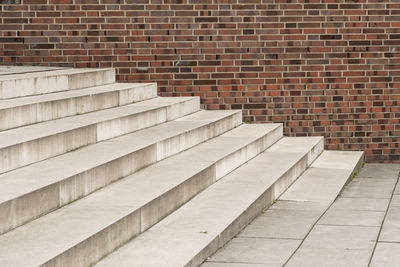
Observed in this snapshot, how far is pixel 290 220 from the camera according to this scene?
6070 millimetres

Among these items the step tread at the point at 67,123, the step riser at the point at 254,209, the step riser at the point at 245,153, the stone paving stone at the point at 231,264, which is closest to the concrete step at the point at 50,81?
the step tread at the point at 67,123

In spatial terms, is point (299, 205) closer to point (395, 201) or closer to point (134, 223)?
point (395, 201)

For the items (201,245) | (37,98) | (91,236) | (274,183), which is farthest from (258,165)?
(91,236)

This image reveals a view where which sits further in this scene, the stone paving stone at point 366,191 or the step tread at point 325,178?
the stone paving stone at point 366,191

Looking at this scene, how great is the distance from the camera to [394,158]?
9180 mm

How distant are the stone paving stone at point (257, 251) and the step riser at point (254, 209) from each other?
54 mm

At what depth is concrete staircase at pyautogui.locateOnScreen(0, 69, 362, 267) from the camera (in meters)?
4.45

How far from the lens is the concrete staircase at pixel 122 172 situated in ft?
14.6

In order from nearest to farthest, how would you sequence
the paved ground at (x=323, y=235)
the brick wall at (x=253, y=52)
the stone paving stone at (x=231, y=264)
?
the stone paving stone at (x=231, y=264) → the paved ground at (x=323, y=235) → the brick wall at (x=253, y=52)

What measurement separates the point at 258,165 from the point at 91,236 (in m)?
3.24

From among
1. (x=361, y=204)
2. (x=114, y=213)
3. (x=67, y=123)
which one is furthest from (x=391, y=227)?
(x=67, y=123)

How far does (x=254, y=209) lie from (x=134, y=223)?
135 centimetres

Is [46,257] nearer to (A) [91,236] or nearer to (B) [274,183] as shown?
(A) [91,236]

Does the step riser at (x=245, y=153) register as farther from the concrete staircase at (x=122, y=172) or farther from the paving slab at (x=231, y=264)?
the paving slab at (x=231, y=264)
